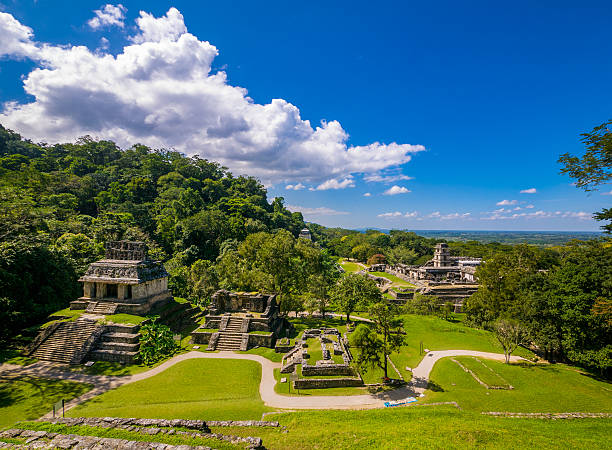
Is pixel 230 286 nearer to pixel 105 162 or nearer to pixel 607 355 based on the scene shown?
pixel 607 355

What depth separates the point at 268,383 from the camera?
51.4 ft

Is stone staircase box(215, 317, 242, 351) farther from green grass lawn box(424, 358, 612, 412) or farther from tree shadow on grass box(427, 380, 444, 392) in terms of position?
green grass lawn box(424, 358, 612, 412)

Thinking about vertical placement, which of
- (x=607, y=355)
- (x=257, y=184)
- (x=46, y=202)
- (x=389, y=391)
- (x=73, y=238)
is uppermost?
(x=257, y=184)

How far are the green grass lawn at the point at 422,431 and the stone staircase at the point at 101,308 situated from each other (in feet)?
54.8

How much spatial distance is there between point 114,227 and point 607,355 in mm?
50981

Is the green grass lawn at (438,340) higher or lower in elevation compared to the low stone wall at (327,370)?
lower

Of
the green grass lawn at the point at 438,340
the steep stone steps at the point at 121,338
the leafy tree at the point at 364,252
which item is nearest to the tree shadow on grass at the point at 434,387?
the green grass lawn at the point at 438,340

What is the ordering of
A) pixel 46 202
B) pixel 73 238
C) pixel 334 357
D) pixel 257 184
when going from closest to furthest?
pixel 334 357 → pixel 73 238 → pixel 46 202 → pixel 257 184

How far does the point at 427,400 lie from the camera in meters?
14.4

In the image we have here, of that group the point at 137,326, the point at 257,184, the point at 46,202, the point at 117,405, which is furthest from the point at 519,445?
the point at 257,184

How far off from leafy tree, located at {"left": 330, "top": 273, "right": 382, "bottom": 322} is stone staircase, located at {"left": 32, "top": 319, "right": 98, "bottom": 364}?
22355mm

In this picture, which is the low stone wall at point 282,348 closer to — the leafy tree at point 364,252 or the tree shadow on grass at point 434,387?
the tree shadow on grass at point 434,387

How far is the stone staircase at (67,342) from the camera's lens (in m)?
17.2

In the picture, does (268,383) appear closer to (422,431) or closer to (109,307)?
(422,431)
